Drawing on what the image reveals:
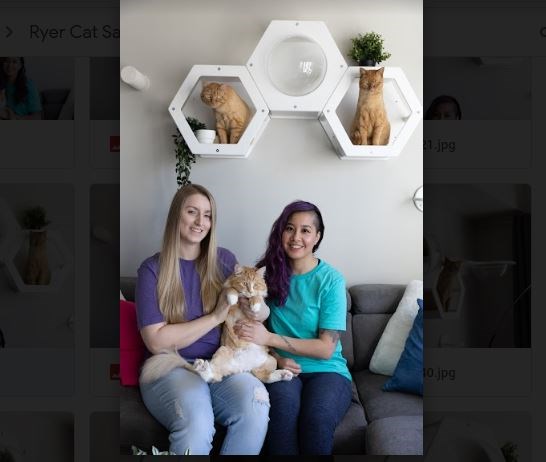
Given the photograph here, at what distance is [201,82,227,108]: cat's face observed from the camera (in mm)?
1393

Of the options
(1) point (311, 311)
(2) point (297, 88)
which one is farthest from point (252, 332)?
(2) point (297, 88)

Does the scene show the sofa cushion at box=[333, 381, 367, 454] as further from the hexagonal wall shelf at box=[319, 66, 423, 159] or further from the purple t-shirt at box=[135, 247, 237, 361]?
the hexagonal wall shelf at box=[319, 66, 423, 159]

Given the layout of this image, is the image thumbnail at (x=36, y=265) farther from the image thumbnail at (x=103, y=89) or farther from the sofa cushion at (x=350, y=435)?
the sofa cushion at (x=350, y=435)

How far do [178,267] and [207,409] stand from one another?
13.2 inches

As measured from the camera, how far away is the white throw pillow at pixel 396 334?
57.0 inches

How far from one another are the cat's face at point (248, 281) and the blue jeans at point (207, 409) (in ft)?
0.65

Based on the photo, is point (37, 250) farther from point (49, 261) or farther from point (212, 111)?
point (212, 111)

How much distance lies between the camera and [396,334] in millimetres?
1485

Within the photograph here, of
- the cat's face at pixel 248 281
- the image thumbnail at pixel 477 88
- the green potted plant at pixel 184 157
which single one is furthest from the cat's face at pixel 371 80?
the cat's face at pixel 248 281

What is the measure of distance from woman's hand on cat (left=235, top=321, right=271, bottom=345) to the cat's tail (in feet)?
0.47

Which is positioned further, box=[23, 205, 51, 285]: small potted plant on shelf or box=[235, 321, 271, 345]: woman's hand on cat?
box=[235, 321, 271, 345]: woman's hand on cat

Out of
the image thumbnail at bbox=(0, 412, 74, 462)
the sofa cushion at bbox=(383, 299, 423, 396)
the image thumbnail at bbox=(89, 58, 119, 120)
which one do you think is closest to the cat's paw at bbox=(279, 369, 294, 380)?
the sofa cushion at bbox=(383, 299, 423, 396)

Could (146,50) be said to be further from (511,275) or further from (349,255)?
(511,275)

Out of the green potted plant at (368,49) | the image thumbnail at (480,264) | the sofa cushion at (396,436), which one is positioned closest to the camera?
the image thumbnail at (480,264)
